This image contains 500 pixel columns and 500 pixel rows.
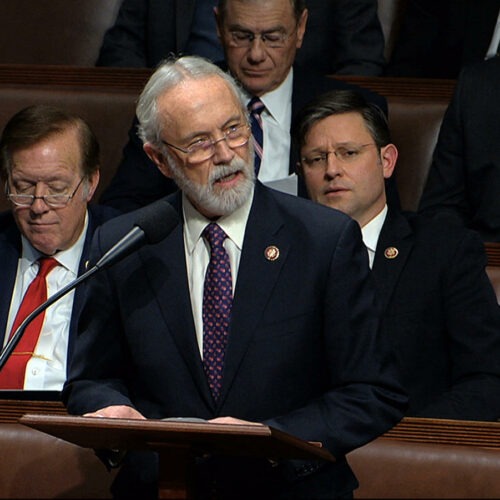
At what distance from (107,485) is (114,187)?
0.91 metres

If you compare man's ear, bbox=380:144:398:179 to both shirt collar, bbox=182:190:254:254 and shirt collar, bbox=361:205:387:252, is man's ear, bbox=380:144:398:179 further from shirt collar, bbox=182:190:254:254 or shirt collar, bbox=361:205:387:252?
shirt collar, bbox=182:190:254:254

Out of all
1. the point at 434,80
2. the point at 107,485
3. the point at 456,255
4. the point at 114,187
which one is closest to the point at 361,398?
the point at 107,485

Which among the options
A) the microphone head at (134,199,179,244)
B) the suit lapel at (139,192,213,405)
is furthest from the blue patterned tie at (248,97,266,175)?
the microphone head at (134,199,179,244)

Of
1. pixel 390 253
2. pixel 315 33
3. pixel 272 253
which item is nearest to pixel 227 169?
pixel 272 253

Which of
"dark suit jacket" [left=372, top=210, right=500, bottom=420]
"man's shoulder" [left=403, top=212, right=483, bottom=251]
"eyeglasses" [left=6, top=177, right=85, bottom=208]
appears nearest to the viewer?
"dark suit jacket" [left=372, top=210, right=500, bottom=420]

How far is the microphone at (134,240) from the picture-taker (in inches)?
58.4

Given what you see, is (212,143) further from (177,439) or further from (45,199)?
(45,199)

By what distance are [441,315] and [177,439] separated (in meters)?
0.94

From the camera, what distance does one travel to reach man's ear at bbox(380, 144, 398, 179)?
235 cm

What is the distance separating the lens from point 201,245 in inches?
64.4

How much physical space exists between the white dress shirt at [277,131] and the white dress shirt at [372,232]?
300 mm

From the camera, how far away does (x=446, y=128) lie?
8.52 ft

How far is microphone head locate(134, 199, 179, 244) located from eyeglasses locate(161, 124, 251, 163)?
0.12 metres

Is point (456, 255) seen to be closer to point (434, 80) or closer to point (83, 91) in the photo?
point (434, 80)
